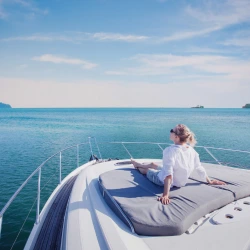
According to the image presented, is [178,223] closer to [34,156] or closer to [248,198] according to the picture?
[248,198]

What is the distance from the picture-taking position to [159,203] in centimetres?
198

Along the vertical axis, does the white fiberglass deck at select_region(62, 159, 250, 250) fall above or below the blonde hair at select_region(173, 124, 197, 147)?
below

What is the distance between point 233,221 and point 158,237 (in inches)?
29.6

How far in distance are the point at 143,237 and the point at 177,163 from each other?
0.95m

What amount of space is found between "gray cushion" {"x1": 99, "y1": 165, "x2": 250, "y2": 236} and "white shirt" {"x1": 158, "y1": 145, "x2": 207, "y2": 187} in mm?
123

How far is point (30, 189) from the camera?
25.0 feet

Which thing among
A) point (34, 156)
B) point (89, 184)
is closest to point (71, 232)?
point (89, 184)

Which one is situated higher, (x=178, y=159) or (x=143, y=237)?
(x=178, y=159)

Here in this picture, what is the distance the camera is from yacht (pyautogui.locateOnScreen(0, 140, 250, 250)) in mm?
1572

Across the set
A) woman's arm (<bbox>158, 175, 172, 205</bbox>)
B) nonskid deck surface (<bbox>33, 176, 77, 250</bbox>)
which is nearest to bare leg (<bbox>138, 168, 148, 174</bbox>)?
woman's arm (<bbox>158, 175, 172, 205</bbox>)

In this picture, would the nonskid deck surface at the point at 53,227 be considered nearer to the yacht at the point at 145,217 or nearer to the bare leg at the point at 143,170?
the yacht at the point at 145,217

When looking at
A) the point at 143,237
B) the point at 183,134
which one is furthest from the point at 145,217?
the point at 183,134

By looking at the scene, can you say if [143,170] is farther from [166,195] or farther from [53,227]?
[53,227]

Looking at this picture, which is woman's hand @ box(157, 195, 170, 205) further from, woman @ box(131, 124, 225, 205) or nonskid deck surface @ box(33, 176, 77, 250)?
nonskid deck surface @ box(33, 176, 77, 250)
